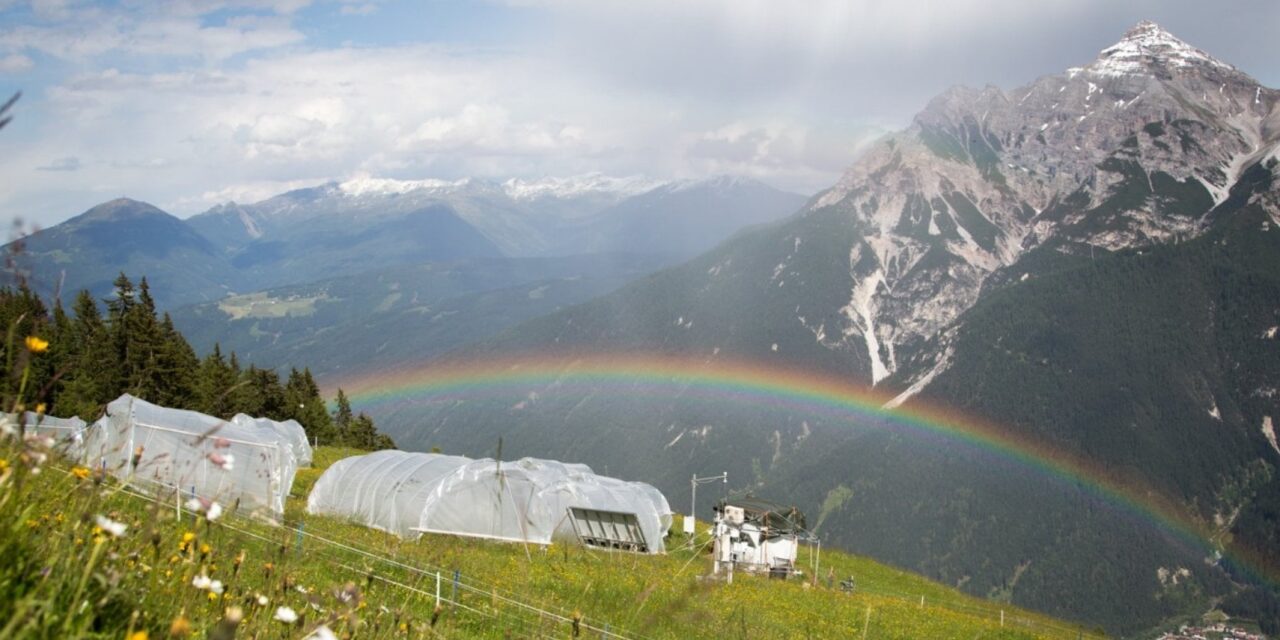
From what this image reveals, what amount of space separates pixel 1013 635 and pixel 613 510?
45.8ft

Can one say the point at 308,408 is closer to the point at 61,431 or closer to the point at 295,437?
the point at 295,437

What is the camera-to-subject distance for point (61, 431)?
17.9m

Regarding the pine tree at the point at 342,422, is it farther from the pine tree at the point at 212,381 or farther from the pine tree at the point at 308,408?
the pine tree at the point at 212,381

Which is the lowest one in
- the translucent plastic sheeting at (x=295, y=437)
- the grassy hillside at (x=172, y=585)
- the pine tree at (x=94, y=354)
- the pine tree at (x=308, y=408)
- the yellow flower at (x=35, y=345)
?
the pine tree at (x=308, y=408)

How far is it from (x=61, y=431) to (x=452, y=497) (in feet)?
40.8

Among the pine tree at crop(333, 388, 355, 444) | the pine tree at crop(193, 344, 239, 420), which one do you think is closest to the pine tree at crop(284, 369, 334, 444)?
the pine tree at crop(333, 388, 355, 444)

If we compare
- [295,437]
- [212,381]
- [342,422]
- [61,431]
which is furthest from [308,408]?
[61,431]

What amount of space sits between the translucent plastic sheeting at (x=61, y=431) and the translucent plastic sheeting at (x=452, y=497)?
8.69 meters

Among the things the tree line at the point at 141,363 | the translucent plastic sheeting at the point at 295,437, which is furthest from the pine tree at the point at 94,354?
the translucent plastic sheeting at the point at 295,437

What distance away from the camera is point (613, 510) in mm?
32688

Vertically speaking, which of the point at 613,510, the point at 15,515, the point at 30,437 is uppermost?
the point at 30,437

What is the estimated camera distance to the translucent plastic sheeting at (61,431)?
3.16m

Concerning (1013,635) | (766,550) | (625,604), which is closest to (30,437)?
(625,604)

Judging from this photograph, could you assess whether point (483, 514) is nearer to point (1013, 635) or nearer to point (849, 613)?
point (849, 613)
